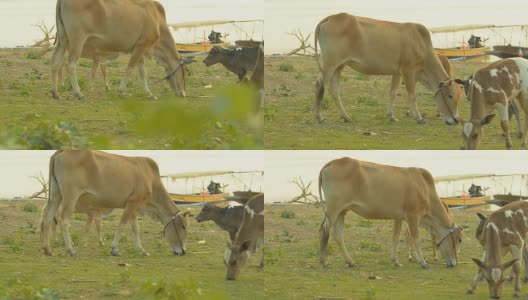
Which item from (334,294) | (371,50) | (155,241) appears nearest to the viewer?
(334,294)

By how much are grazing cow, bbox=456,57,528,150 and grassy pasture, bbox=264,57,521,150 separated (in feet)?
0.80

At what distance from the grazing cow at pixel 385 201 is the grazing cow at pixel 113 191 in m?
1.63

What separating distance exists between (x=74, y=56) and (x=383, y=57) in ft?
8.43

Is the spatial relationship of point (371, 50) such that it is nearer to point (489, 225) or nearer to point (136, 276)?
point (489, 225)

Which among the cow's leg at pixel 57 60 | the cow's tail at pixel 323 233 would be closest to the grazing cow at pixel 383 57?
the cow's tail at pixel 323 233

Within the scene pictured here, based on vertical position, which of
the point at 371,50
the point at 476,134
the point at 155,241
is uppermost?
the point at 371,50

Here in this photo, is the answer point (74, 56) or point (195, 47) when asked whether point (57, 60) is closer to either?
point (74, 56)

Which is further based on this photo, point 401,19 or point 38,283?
point 401,19

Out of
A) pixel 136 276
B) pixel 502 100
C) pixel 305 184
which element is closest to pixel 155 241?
pixel 305 184

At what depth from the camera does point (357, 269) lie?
30.5 feet

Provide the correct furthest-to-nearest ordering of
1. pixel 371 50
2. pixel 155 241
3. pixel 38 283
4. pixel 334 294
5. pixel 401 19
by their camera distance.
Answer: pixel 401 19
pixel 155 241
pixel 371 50
pixel 334 294
pixel 38 283

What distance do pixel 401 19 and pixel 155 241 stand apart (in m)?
3.39

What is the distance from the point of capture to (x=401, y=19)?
11.4 m

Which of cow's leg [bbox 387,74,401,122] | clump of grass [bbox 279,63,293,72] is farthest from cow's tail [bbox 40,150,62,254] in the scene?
clump of grass [bbox 279,63,293,72]
